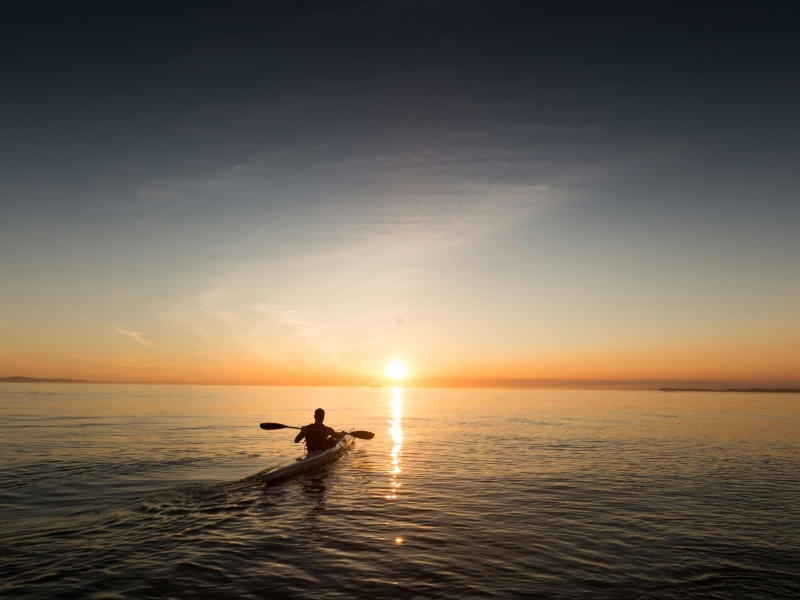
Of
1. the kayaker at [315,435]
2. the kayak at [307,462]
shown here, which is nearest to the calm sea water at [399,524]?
the kayak at [307,462]

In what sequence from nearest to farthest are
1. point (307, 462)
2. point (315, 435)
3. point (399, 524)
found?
point (399, 524)
point (307, 462)
point (315, 435)

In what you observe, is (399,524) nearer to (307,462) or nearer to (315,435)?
(307,462)

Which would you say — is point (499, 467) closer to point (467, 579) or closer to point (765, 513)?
point (765, 513)

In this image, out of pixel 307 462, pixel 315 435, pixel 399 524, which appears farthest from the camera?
pixel 315 435

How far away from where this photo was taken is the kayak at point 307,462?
72.2ft

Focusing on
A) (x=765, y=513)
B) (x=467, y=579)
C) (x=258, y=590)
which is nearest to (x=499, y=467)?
(x=765, y=513)

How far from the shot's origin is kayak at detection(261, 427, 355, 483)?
22.0 meters

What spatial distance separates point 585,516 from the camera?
16.7 m

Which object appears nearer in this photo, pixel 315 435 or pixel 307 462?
pixel 307 462

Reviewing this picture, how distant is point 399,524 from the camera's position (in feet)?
50.9

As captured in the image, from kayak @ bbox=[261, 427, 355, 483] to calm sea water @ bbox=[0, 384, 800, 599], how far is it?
725 mm

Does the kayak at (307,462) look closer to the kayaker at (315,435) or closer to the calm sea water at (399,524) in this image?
the kayaker at (315,435)

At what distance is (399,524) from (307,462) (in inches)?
432

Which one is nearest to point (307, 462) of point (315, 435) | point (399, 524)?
point (315, 435)
